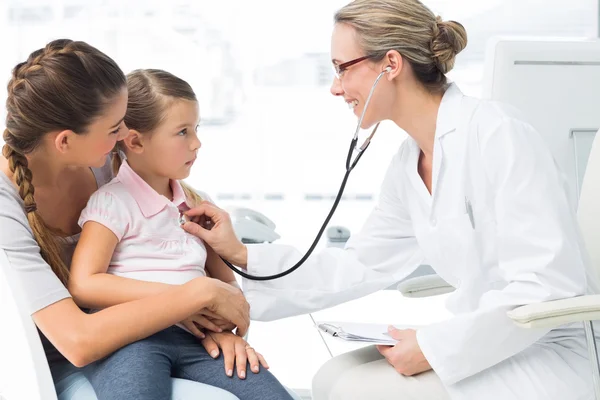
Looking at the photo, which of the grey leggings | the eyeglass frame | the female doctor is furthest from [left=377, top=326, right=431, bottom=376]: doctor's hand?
the eyeglass frame

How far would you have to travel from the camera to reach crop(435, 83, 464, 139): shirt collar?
5.00 ft

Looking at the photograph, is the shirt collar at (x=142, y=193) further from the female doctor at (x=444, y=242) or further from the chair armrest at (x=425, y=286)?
the chair armrest at (x=425, y=286)

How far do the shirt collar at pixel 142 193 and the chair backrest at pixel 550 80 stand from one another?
0.78m

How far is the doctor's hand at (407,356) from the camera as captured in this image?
4.77 feet

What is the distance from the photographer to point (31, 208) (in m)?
1.35

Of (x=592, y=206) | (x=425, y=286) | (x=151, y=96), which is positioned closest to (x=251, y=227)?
(x=425, y=286)

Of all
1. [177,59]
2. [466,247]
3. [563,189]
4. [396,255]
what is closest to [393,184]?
[396,255]

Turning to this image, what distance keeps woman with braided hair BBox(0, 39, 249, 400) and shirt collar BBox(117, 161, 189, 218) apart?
117mm

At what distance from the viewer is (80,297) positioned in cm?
138

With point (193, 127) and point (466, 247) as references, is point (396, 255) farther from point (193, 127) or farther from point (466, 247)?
point (193, 127)

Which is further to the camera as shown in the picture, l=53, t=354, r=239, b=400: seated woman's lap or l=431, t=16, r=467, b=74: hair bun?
l=431, t=16, r=467, b=74: hair bun

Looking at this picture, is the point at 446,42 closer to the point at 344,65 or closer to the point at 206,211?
the point at 344,65

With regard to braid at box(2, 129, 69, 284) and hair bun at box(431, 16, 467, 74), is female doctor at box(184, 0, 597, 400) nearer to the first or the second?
hair bun at box(431, 16, 467, 74)

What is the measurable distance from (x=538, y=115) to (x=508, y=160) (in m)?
0.40
